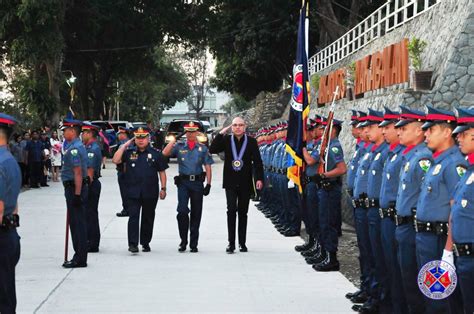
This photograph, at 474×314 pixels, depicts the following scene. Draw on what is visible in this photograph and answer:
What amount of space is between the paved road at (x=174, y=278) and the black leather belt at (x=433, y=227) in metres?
2.37

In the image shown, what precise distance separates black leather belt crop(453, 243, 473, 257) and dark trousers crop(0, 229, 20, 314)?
3.25 metres

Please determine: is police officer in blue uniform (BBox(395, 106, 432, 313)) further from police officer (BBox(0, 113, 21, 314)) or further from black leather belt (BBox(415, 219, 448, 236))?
police officer (BBox(0, 113, 21, 314))

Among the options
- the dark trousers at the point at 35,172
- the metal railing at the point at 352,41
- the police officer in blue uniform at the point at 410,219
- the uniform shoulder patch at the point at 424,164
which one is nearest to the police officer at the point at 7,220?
the police officer in blue uniform at the point at 410,219

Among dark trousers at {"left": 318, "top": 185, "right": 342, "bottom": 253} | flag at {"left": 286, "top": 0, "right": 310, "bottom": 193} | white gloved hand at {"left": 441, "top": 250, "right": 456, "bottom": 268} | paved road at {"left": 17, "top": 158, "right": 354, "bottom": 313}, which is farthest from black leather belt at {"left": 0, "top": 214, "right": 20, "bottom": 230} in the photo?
flag at {"left": 286, "top": 0, "right": 310, "bottom": 193}

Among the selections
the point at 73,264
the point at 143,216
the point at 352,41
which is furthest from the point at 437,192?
Answer: the point at 352,41

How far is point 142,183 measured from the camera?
11.5m

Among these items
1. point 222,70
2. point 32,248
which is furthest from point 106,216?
point 222,70

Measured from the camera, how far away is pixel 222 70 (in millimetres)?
58375

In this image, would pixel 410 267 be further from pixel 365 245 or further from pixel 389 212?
pixel 365 245

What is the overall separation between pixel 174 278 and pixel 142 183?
2.36m

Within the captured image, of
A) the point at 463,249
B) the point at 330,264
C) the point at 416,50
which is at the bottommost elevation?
the point at 330,264

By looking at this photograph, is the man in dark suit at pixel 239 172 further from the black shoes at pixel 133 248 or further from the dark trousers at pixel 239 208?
the black shoes at pixel 133 248

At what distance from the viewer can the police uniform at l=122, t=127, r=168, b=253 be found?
11414 mm

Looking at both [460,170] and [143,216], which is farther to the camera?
[143,216]
